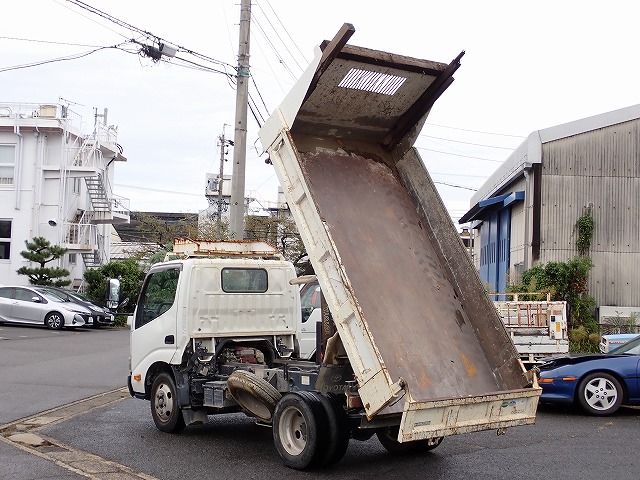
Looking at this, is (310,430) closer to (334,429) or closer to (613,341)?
(334,429)

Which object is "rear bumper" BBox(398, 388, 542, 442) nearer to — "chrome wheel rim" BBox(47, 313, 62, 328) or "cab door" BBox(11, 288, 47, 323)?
"chrome wheel rim" BBox(47, 313, 62, 328)

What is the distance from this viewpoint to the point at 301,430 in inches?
326

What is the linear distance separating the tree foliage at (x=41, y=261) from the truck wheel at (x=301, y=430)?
2984cm

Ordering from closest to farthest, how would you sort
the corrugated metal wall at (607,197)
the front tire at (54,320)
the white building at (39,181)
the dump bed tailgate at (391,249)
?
the dump bed tailgate at (391,249), the corrugated metal wall at (607,197), the front tire at (54,320), the white building at (39,181)

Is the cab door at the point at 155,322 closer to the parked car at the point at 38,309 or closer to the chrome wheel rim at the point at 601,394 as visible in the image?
the chrome wheel rim at the point at 601,394

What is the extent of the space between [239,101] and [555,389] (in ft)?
31.5

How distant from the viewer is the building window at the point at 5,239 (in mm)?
40125

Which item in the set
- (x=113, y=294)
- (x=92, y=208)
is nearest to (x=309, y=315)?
(x=113, y=294)

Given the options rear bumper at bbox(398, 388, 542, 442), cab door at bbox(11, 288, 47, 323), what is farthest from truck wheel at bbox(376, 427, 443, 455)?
cab door at bbox(11, 288, 47, 323)

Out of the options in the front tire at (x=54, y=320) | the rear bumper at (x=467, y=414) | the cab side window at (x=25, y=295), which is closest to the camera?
the rear bumper at (x=467, y=414)

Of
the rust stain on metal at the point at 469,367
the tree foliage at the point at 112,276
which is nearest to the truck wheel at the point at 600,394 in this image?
the rust stain on metal at the point at 469,367

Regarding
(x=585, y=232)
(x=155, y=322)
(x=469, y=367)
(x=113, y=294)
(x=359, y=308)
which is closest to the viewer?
(x=359, y=308)

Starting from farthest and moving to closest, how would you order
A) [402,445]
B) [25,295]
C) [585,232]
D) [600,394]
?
[25,295] → [585,232] → [600,394] → [402,445]

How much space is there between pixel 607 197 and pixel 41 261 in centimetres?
2431
